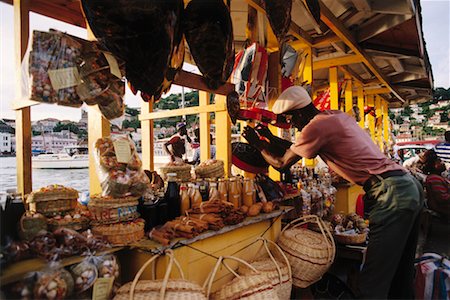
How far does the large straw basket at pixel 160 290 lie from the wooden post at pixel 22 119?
1.17m

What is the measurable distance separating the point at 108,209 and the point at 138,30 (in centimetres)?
112

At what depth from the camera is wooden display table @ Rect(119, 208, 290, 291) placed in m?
1.89

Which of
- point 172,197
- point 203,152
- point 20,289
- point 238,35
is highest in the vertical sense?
point 238,35

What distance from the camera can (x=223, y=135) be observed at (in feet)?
11.5

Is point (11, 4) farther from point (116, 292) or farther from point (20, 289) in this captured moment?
point (116, 292)

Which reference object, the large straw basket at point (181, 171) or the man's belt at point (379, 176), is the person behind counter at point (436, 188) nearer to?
the man's belt at point (379, 176)

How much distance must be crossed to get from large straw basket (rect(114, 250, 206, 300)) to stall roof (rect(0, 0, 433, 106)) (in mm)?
2180

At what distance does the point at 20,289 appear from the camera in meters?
Answer: 1.39

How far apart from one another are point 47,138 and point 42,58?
3.02 ft

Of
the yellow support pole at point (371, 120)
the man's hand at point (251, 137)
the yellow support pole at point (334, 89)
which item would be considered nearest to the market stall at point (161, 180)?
the man's hand at point (251, 137)

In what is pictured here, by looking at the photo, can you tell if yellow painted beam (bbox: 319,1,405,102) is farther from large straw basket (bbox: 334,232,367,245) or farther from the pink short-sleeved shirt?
large straw basket (bbox: 334,232,367,245)

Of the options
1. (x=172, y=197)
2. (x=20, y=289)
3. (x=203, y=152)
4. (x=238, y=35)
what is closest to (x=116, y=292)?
(x=20, y=289)

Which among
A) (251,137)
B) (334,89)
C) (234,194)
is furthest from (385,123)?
(234,194)

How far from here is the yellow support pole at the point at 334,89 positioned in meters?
6.40
